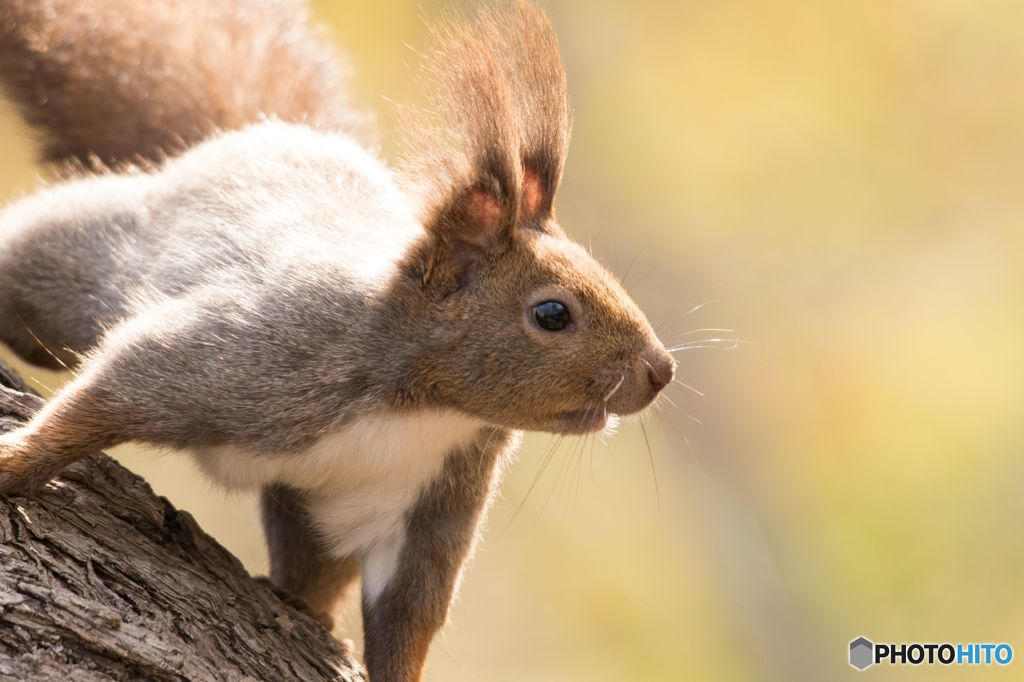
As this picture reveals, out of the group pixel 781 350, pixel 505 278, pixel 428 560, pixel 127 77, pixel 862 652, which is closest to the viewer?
pixel 505 278

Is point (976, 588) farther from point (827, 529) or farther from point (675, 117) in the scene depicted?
point (675, 117)

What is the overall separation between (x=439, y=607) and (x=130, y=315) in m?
1.51

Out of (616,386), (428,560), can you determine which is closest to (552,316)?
(616,386)

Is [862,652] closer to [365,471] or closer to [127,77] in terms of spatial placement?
[365,471]

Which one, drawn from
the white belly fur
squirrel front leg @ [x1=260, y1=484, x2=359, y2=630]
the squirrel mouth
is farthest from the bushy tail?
the squirrel mouth

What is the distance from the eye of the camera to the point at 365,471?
3820 mm

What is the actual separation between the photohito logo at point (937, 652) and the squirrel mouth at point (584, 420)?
13.0 ft

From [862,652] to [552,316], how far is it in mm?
4360

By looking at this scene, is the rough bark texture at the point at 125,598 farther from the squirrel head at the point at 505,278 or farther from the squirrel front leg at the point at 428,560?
→ the squirrel head at the point at 505,278

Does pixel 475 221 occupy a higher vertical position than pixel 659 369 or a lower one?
higher

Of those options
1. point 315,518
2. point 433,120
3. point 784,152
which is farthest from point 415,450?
point 784,152

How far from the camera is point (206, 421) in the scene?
349cm

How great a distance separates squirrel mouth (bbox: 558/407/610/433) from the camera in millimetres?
3635

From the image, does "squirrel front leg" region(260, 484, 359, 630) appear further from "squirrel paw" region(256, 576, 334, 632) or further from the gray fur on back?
the gray fur on back
